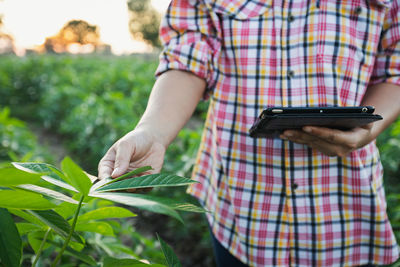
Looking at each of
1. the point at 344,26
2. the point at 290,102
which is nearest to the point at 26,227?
the point at 290,102

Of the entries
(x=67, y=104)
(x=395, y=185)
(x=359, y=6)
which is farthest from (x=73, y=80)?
(x=359, y=6)

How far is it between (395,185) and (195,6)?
1.98 meters

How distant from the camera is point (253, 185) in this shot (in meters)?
1.09

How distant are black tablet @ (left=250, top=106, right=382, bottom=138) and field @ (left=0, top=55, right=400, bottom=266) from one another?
470mm

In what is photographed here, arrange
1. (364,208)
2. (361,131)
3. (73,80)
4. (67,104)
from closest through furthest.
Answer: (361,131), (364,208), (67,104), (73,80)

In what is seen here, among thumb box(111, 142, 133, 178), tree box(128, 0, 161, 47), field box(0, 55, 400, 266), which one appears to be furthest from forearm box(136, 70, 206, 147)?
tree box(128, 0, 161, 47)

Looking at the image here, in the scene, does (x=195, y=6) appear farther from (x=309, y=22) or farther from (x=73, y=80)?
(x=73, y=80)

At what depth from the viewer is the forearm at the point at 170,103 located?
38.6 inches

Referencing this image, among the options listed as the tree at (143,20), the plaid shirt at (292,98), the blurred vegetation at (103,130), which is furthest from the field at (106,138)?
the tree at (143,20)

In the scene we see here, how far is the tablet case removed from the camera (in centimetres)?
84

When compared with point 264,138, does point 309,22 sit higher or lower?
higher

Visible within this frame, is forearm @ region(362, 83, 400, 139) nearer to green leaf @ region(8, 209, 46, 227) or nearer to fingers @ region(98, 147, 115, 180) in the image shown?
fingers @ region(98, 147, 115, 180)

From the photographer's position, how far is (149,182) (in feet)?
1.64

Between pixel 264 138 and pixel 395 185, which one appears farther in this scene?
pixel 395 185
